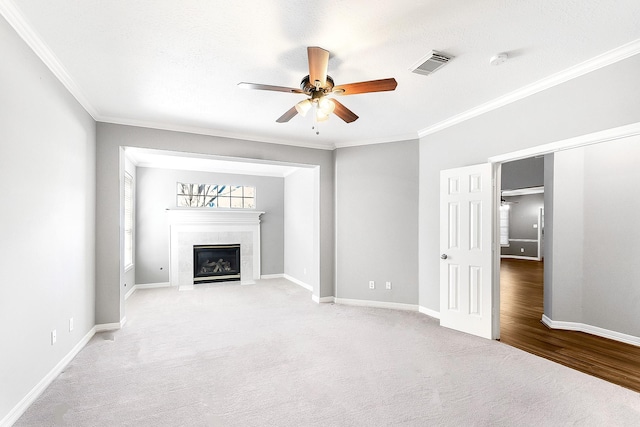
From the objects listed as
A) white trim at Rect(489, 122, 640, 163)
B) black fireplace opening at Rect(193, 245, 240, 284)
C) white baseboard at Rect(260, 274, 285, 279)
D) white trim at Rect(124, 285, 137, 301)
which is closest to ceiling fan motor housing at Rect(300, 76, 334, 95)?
white trim at Rect(489, 122, 640, 163)

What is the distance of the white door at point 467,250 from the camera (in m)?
3.52

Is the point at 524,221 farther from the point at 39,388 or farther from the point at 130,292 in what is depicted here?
the point at 39,388

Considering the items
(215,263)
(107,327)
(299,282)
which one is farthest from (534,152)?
(215,263)

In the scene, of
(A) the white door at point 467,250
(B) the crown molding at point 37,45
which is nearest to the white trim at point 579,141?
(A) the white door at point 467,250

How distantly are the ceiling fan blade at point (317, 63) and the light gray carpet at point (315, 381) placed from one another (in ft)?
8.05

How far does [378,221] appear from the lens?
16.1ft

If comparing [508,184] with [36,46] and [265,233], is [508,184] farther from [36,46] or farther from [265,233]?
[36,46]

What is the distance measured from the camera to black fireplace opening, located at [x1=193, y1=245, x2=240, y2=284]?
688 cm

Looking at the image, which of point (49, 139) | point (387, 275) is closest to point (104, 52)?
point (49, 139)

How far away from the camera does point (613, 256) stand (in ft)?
12.3

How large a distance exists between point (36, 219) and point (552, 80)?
4642mm

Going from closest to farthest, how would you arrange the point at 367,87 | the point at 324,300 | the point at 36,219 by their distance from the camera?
1. the point at 367,87
2. the point at 36,219
3. the point at 324,300

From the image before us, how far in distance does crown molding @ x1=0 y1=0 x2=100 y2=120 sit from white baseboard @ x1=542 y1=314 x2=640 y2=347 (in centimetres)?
607

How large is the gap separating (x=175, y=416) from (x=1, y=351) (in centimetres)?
118
